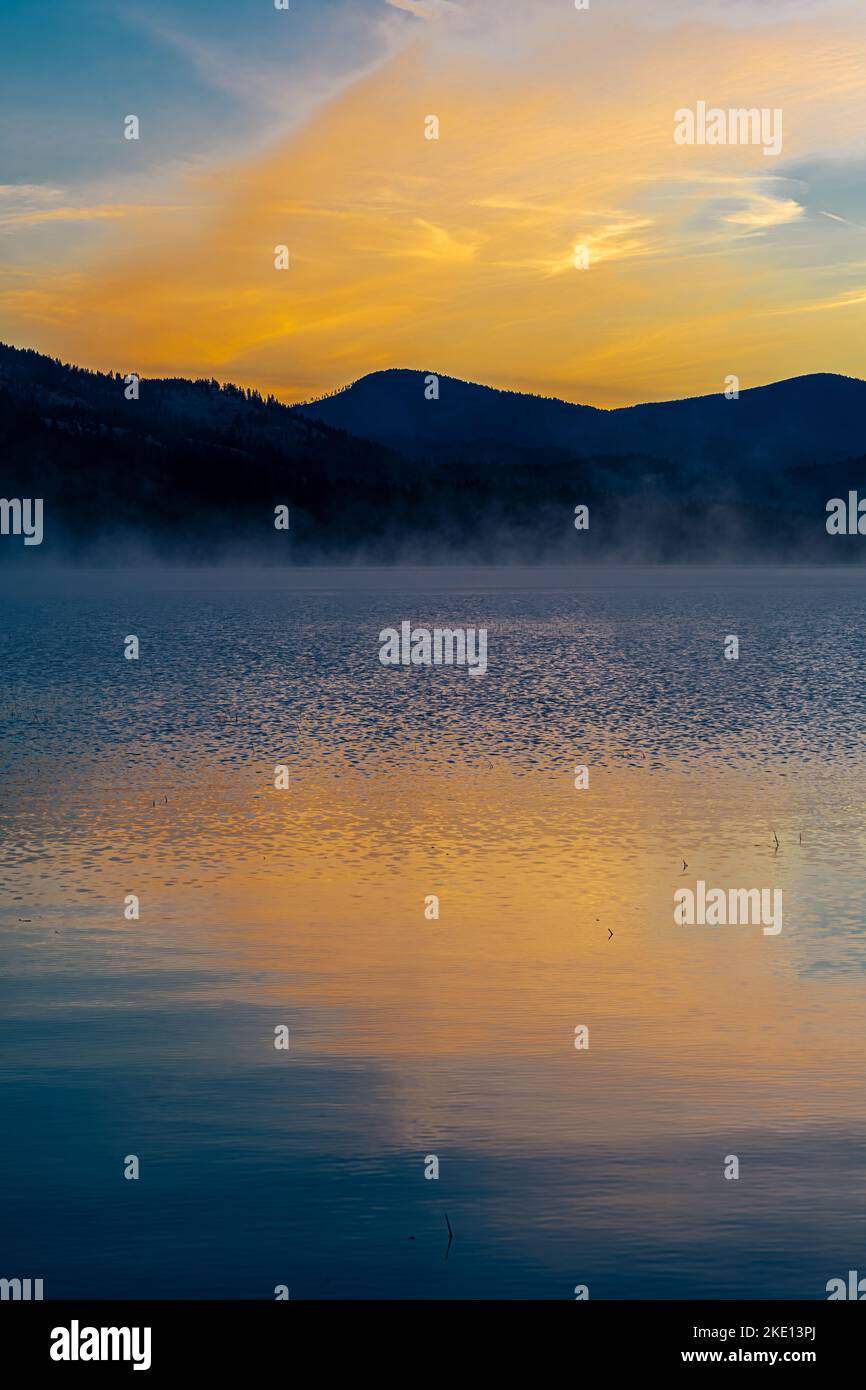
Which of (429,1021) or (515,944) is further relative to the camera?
(515,944)

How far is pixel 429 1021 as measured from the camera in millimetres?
18281

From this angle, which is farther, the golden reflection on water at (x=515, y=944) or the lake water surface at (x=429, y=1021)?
the golden reflection on water at (x=515, y=944)

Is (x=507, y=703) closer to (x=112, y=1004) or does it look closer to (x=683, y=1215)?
(x=112, y=1004)

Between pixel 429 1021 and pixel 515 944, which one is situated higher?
pixel 515 944

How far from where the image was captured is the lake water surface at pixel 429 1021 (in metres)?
12.5

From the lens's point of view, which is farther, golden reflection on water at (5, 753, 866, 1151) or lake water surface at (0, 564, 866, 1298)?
golden reflection on water at (5, 753, 866, 1151)

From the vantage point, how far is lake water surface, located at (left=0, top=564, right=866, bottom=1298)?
1245 centimetres
